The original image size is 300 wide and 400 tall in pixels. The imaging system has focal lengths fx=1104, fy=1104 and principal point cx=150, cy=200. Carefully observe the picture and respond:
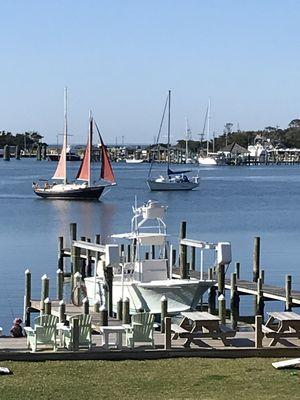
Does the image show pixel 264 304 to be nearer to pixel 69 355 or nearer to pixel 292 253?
pixel 69 355

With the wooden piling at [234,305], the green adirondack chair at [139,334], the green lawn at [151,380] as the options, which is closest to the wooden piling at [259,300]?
the wooden piling at [234,305]

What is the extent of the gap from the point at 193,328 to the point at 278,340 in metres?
1.85

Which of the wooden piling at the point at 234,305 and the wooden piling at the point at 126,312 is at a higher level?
the wooden piling at the point at 126,312

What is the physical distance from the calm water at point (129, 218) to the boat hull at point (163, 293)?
13.2ft

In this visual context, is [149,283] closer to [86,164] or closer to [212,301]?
[212,301]

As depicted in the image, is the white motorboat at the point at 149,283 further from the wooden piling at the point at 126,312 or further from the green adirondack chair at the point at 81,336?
the green adirondack chair at the point at 81,336

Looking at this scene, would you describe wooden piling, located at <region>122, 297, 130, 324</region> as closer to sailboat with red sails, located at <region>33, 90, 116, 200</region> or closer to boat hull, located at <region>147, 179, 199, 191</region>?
sailboat with red sails, located at <region>33, 90, 116, 200</region>

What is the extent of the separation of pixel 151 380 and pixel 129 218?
212 feet

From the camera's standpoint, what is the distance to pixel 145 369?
21.6 m

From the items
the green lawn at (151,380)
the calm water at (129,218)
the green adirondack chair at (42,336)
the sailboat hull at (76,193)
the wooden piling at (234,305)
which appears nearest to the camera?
the green lawn at (151,380)

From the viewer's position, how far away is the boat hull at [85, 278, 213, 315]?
106 ft

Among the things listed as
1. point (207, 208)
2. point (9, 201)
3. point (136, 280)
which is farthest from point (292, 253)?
point (9, 201)

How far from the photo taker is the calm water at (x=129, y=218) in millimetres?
47606

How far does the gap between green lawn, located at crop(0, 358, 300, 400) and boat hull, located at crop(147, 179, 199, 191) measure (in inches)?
4145
